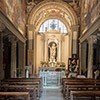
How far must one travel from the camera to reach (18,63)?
24109mm

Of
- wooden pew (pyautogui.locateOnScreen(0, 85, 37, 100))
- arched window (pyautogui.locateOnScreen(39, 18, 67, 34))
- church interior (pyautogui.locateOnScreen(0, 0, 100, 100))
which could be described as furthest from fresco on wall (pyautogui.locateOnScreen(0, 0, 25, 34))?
arched window (pyautogui.locateOnScreen(39, 18, 67, 34))

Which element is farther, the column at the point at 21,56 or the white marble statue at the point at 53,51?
the white marble statue at the point at 53,51

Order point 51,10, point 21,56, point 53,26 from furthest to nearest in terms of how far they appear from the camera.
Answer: point 53,26
point 51,10
point 21,56

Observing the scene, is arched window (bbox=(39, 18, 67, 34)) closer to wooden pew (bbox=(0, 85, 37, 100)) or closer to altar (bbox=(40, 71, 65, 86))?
altar (bbox=(40, 71, 65, 86))

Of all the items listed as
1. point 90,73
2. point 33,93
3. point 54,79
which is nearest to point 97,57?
point 54,79

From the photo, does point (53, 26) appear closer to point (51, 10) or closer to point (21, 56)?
point (51, 10)

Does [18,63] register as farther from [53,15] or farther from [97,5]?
[97,5]

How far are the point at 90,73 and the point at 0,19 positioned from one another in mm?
8379

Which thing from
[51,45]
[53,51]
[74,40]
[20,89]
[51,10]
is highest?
[51,10]

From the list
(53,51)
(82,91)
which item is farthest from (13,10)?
(53,51)

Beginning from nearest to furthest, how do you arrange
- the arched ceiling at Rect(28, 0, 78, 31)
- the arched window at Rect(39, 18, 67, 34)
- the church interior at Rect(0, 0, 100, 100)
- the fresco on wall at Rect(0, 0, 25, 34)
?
1. the fresco on wall at Rect(0, 0, 25, 34)
2. the church interior at Rect(0, 0, 100, 100)
3. the arched ceiling at Rect(28, 0, 78, 31)
4. the arched window at Rect(39, 18, 67, 34)

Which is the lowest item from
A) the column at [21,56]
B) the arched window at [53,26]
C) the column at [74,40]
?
the column at [21,56]

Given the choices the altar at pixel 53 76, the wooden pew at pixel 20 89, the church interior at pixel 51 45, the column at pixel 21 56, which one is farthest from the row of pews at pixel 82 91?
the column at pixel 21 56

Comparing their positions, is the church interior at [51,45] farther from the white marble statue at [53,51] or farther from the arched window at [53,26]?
the arched window at [53,26]
